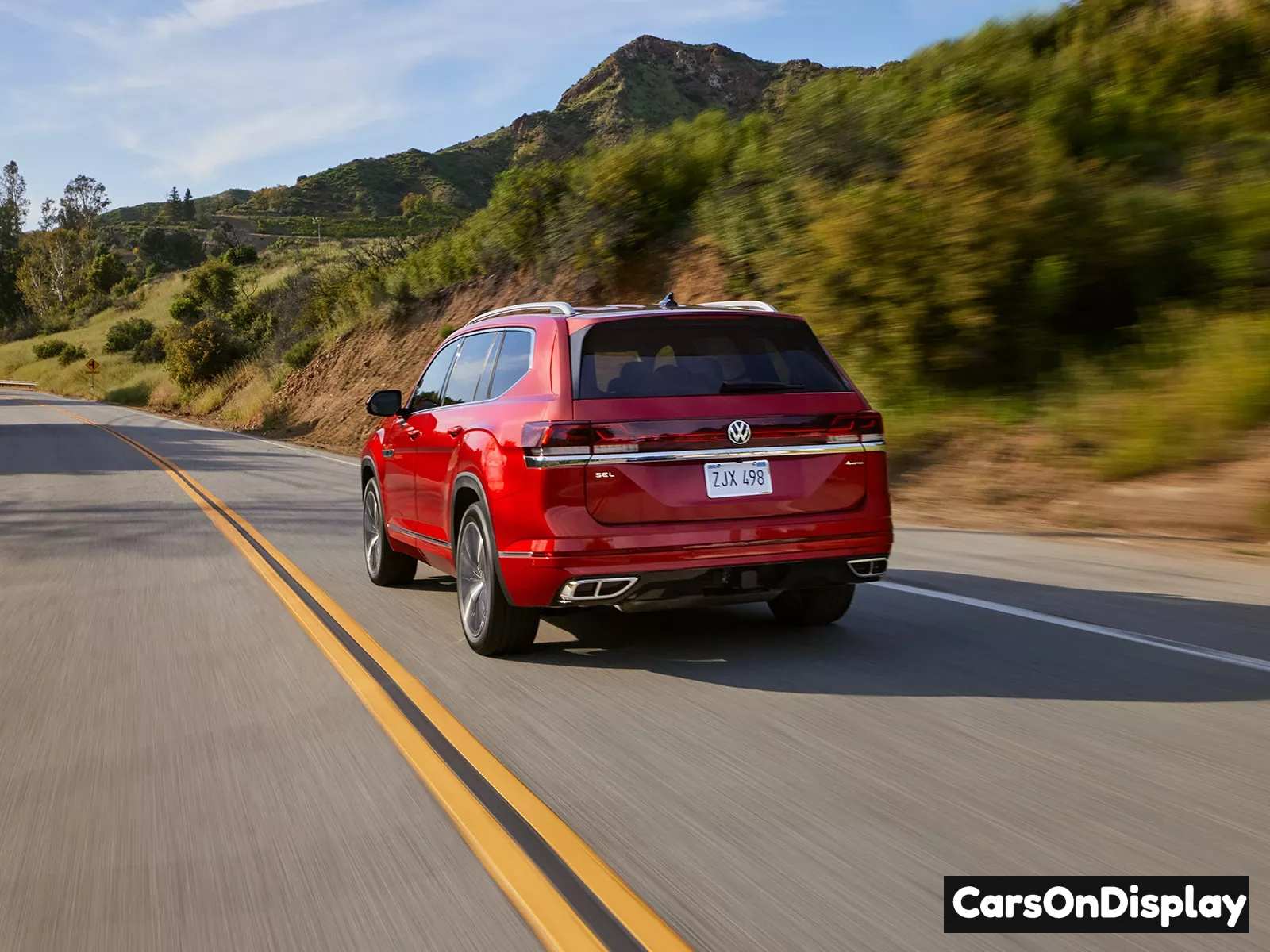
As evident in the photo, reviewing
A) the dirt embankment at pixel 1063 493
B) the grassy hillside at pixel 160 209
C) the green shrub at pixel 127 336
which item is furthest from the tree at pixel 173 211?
the dirt embankment at pixel 1063 493

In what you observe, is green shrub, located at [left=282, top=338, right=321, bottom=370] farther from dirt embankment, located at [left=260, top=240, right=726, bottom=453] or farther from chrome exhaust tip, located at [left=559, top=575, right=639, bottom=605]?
chrome exhaust tip, located at [left=559, top=575, right=639, bottom=605]

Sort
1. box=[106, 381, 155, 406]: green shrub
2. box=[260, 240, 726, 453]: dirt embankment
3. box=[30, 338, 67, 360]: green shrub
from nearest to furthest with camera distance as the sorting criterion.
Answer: box=[260, 240, 726, 453]: dirt embankment, box=[106, 381, 155, 406]: green shrub, box=[30, 338, 67, 360]: green shrub

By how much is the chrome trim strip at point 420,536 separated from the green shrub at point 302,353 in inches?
1265

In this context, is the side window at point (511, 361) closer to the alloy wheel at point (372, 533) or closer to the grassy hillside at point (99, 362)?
the alloy wheel at point (372, 533)

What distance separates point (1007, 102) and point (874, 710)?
15.2 meters

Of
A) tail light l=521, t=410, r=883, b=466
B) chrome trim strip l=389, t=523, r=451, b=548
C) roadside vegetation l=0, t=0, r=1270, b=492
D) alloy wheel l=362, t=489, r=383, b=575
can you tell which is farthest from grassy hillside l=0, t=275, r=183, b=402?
tail light l=521, t=410, r=883, b=466

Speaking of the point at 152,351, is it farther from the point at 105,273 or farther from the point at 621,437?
the point at 621,437

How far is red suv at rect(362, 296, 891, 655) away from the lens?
5.85 metres

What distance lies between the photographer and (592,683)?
5.97 m

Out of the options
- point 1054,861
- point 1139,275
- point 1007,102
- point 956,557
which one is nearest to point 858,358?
point 1139,275

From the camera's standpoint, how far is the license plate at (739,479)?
5922 millimetres

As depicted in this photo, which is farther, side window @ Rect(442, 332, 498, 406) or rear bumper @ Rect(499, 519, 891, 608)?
side window @ Rect(442, 332, 498, 406)

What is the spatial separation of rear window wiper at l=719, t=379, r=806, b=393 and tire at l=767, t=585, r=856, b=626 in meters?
1.16

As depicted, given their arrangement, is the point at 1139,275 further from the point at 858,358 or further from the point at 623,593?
the point at 623,593
